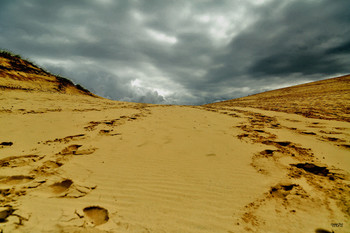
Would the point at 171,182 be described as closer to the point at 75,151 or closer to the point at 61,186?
the point at 61,186

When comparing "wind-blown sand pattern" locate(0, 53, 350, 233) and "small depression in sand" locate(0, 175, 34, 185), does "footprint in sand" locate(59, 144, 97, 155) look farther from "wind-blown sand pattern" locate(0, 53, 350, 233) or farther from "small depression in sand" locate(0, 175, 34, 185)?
Answer: "small depression in sand" locate(0, 175, 34, 185)

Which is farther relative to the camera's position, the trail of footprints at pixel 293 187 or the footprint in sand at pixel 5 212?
the trail of footprints at pixel 293 187

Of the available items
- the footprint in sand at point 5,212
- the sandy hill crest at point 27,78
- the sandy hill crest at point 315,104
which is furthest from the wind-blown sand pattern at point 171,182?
the sandy hill crest at point 27,78

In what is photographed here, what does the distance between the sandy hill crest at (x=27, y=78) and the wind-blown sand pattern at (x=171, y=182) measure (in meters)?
11.9

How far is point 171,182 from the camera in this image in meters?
3.11

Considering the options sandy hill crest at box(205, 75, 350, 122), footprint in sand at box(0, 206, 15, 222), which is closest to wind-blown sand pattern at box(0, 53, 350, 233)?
footprint in sand at box(0, 206, 15, 222)

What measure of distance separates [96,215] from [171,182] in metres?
1.36

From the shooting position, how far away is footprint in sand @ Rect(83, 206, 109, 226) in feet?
7.03

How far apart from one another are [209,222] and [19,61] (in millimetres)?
24371

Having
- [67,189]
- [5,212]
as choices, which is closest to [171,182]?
[67,189]

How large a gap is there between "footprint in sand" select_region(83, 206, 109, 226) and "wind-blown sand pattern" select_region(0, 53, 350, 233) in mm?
13

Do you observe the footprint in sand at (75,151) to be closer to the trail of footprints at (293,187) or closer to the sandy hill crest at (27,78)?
the trail of footprints at (293,187)

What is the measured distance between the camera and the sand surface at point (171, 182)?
2117mm

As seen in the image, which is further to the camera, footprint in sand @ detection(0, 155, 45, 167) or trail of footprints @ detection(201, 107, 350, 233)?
footprint in sand @ detection(0, 155, 45, 167)
